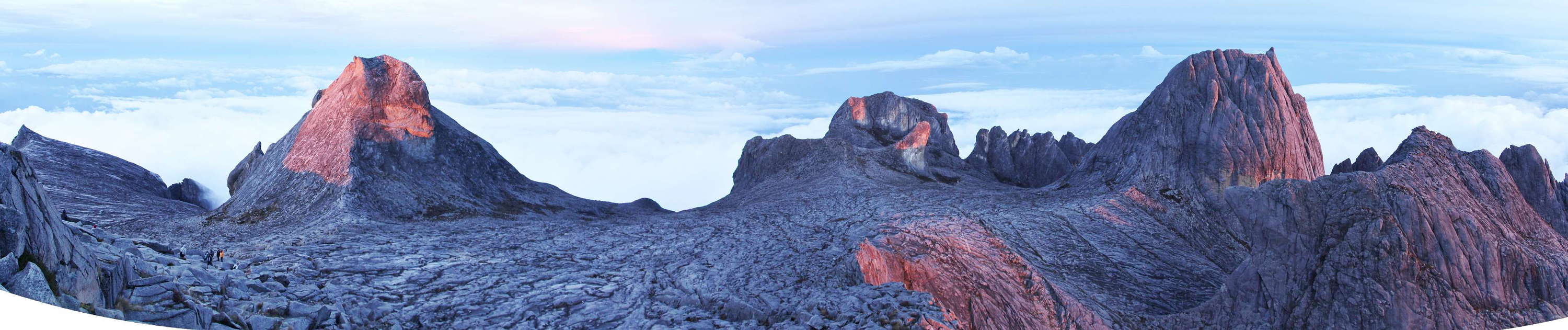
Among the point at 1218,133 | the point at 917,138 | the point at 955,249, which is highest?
the point at 917,138

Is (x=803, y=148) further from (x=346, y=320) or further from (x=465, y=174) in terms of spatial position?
(x=346, y=320)

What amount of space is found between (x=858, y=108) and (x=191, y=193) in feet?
261

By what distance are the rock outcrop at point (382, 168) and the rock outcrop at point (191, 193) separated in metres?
2.68

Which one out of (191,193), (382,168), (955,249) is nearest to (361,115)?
(382,168)

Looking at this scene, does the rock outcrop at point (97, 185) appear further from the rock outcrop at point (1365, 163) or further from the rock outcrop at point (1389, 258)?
the rock outcrop at point (1365, 163)

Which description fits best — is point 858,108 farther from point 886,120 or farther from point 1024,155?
point 1024,155

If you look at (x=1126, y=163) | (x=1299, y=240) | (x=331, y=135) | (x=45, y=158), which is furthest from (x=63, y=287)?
(x=1126, y=163)

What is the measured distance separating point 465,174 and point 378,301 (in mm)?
40969

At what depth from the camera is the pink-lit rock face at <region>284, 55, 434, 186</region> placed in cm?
6731

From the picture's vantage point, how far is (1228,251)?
66.2 m

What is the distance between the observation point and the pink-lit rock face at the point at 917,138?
104 metres

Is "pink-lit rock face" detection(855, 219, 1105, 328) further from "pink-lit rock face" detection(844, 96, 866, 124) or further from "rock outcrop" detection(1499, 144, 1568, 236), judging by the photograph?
"pink-lit rock face" detection(844, 96, 866, 124)

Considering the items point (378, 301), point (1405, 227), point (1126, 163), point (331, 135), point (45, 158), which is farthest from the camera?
point (1126, 163)

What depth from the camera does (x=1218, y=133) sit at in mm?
72875
